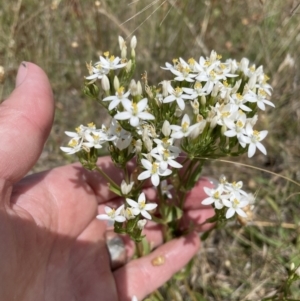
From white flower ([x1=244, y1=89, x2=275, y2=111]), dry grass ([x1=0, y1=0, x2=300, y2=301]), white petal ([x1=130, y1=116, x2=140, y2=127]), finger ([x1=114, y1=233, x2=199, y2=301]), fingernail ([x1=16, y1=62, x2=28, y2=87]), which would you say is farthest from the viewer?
dry grass ([x1=0, y1=0, x2=300, y2=301])

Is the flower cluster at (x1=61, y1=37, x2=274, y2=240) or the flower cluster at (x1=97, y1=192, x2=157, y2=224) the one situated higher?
the flower cluster at (x1=61, y1=37, x2=274, y2=240)

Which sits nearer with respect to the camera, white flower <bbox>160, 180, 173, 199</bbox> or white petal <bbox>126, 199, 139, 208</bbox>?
white petal <bbox>126, 199, 139, 208</bbox>

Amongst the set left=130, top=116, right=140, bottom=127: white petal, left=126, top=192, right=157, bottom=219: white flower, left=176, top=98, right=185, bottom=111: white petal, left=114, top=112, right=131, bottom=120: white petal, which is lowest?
left=126, top=192, right=157, bottom=219: white flower

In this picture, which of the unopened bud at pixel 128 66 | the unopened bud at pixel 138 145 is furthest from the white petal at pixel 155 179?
the unopened bud at pixel 128 66

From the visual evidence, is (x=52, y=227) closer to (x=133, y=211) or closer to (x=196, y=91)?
(x=133, y=211)

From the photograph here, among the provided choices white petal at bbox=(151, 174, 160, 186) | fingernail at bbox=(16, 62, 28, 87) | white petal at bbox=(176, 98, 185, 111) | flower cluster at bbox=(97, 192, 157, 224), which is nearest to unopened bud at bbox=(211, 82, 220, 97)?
white petal at bbox=(176, 98, 185, 111)

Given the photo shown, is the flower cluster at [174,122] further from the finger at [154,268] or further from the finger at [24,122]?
the finger at [154,268]

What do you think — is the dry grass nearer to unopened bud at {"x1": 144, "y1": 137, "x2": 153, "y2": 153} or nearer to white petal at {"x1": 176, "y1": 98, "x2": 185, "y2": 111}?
white petal at {"x1": 176, "y1": 98, "x2": 185, "y2": 111}

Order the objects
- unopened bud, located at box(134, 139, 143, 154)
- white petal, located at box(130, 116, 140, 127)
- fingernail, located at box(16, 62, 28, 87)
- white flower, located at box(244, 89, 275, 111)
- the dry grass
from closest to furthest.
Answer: white petal, located at box(130, 116, 140, 127) < unopened bud, located at box(134, 139, 143, 154) < white flower, located at box(244, 89, 275, 111) < fingernail, located at box(16, 62, 28, 87) < the dry grass
